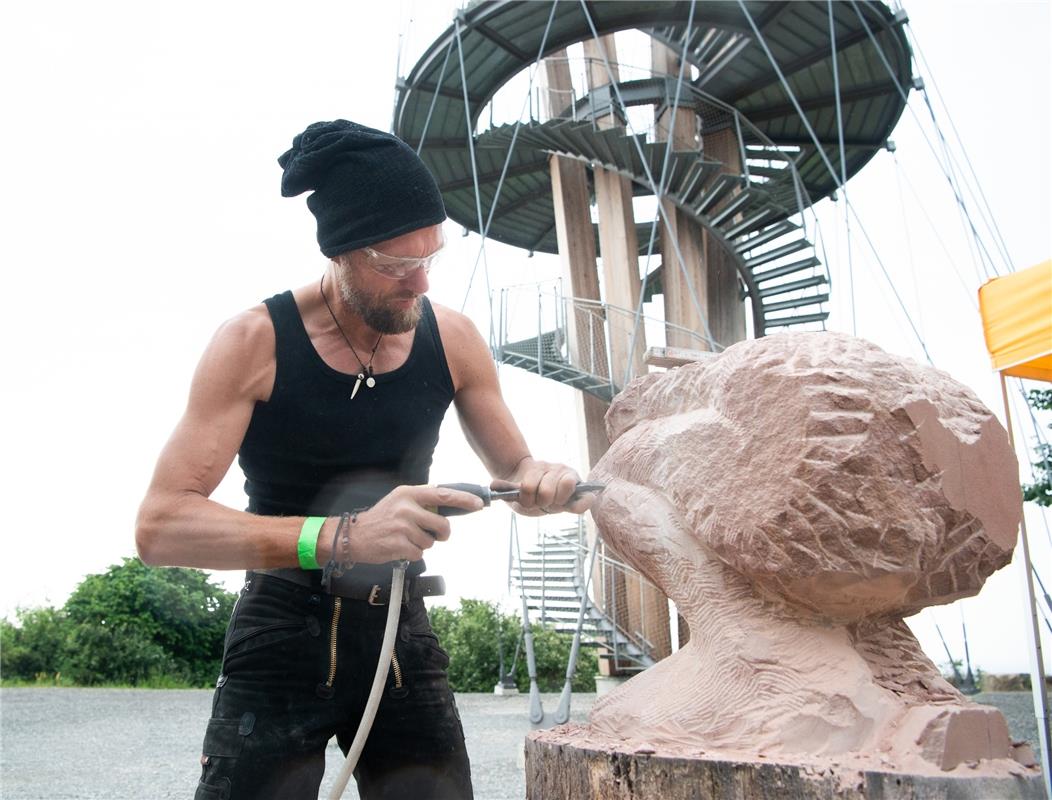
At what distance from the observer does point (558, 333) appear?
35.3ft

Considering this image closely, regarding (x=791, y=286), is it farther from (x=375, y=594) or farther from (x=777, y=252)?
(x=375, y=594)

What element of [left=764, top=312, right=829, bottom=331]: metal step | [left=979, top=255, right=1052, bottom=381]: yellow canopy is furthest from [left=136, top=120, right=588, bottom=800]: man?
[left=764, top=312, right=829, bottom=331]: metal step

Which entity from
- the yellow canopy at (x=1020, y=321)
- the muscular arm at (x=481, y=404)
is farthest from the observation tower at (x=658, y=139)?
the muscular arm at (x=481, y=404)

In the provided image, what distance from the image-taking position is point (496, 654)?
14875 millimetres

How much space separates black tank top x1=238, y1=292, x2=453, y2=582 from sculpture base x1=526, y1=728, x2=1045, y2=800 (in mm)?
627

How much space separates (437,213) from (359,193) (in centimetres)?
20

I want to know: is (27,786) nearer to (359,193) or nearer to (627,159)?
(359,193)

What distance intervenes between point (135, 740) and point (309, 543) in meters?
7.94

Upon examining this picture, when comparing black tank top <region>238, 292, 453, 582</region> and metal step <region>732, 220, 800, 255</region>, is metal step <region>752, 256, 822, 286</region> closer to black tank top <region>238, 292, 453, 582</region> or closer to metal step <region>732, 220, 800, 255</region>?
metal step <region>732, 220, 800, 255</region>

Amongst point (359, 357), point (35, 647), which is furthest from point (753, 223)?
point (35, 647)

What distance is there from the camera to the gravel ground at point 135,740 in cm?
Result: 677

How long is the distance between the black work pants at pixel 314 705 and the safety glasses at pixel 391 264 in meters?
0.74

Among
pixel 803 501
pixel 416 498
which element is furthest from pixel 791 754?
pixel 416 498

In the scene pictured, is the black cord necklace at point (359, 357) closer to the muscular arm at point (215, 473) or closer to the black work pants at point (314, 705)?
the muscular arm at point (215, 473)
